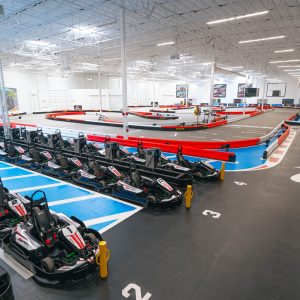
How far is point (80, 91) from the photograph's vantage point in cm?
3575

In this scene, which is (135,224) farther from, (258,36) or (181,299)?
(258,36)

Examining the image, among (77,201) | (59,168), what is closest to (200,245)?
(77,201)

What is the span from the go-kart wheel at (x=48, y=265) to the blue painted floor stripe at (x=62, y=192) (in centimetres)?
262

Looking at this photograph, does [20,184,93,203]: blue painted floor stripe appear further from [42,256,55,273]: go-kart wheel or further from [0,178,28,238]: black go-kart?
[42,256,55,273]: go-kart wheel

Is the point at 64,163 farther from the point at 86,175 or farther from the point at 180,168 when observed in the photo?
the point at 180,168

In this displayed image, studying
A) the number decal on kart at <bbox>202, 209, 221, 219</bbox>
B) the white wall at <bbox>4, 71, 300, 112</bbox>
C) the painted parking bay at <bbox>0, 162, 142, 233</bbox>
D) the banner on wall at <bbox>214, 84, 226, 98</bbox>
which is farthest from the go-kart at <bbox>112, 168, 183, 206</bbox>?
the banner on wall at <bbox>214, 84, 226, 98</bbox>

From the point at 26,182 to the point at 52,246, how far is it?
3821 millimetres

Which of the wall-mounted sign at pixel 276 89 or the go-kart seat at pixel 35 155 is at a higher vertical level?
the wall-mounted sign at pixel 276 89

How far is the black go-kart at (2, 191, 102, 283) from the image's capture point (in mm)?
2992

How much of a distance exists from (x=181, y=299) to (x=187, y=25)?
13.7 m

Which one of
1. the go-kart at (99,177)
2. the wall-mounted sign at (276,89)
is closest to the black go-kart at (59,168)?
the go-kart at (99,177)

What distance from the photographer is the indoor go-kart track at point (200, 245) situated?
2.89 m

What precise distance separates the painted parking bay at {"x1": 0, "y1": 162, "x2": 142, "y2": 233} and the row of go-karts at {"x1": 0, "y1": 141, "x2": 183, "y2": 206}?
224 mm

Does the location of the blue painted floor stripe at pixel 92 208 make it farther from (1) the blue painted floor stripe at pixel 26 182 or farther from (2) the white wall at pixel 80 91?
(2) the white wall at pixel 80 91
